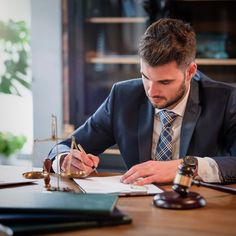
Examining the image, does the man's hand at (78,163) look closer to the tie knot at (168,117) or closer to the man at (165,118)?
the man at (165,118)

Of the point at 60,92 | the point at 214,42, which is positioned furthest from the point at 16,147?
the point at 214,42

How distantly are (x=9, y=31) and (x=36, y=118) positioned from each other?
766mm

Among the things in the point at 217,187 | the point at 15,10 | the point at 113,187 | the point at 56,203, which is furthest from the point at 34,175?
the point at 15,10

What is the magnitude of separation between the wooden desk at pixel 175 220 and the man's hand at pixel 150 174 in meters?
0.15

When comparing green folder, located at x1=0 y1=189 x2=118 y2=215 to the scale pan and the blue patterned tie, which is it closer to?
the scale pan

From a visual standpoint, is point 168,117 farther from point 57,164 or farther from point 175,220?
point 175,220

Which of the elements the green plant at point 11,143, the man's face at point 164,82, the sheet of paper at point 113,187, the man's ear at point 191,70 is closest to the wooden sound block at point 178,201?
the sheet of paper at point 113,187

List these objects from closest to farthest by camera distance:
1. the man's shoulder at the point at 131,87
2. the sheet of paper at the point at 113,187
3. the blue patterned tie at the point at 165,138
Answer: the sheet of paper at the point at 113,187
the blue patterned tie at the point at 165,138
the man's shoulder at the point at 131,87

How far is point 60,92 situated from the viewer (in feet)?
12.3

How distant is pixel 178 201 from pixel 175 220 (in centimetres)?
10

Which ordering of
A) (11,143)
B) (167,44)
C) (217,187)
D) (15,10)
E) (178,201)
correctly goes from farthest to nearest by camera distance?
(11,143), (15,10), (167,44), (217,187), (178,201)

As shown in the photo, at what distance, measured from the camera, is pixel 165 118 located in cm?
207

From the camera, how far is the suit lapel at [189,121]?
2.02m

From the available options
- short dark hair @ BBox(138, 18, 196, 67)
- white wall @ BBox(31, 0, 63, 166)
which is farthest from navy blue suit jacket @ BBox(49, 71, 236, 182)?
white wall @ BBox(31, 0, 63, 166)
